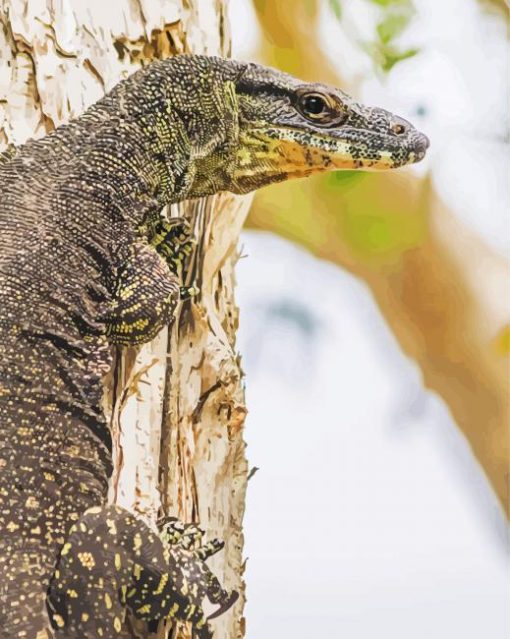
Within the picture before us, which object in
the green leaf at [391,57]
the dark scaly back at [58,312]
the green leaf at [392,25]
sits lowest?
the dark scaly back at [58,312]

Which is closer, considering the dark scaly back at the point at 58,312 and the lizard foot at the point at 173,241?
the dark scaly back at the point at 58,312

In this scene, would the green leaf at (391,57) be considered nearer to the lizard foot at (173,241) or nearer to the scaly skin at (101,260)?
the scaly skin at (101,260)

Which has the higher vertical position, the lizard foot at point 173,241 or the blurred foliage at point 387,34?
the blurred foliage at point 387,34

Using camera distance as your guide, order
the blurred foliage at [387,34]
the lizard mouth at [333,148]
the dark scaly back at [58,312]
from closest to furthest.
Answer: the dark scaly back at [58,312], the lizard mouth at [333,148], the blurred foliage at [387,34]

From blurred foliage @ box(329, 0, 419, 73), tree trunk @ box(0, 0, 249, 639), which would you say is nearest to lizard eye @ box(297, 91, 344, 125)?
tree trunk @ box(0, 0, 249, 639)

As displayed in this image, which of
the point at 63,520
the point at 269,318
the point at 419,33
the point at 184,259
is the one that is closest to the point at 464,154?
the point at 419,33

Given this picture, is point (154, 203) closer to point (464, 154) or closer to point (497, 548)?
point (464, 154)

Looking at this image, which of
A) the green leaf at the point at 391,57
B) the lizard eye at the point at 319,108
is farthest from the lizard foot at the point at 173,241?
the green leaf at the point at 391,57

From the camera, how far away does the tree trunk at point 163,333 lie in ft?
8.02

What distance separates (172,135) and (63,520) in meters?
0.94

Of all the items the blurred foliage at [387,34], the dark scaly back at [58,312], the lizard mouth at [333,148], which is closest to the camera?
the dark scaly back at [58,312]

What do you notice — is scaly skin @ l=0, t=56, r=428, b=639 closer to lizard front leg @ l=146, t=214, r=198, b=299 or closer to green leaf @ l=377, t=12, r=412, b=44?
lizard front leg @ l=146, t=214, r=198, b=299

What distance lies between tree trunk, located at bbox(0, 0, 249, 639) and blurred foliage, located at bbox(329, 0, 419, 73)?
1.58 meters

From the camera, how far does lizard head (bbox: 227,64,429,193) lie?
2412mm
